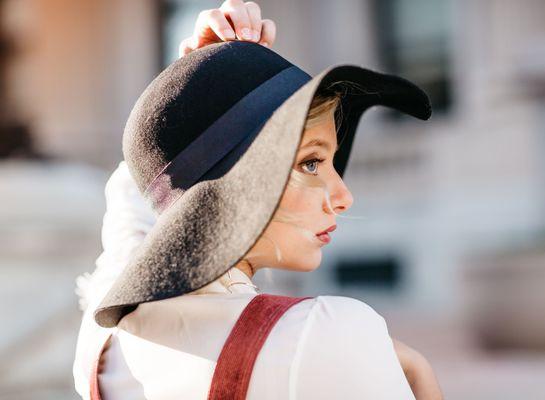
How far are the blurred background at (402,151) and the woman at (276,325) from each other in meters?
3.21

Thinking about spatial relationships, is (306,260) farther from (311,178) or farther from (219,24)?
(219,24)

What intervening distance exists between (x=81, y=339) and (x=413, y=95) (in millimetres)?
609

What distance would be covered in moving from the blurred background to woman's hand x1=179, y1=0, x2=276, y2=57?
10.4ft

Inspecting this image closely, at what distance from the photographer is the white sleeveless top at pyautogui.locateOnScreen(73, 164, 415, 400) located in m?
0.99

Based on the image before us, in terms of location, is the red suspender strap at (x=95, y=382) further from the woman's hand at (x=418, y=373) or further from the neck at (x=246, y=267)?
the woman's hand at (x=418, y=373)

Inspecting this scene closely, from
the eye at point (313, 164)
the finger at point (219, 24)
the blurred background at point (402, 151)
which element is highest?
the finger at point (219, 24)

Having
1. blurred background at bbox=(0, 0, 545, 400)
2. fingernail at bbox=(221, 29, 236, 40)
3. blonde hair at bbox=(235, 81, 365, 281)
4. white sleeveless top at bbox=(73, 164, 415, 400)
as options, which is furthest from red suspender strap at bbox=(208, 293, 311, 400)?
blurred background at bbox=(0, 0, 545, 400)

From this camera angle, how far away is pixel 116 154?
11.2 m

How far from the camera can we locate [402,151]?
10148 millimetres

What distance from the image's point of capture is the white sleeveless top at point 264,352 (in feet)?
3.26

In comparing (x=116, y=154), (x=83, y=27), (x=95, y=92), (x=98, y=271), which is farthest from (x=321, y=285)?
(x=98, y=271)

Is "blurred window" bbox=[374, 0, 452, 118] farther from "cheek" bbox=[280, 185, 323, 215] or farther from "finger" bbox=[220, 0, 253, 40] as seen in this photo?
"cheek" bbox=[280, 185, 323, 215]

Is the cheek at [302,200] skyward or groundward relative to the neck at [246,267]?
skyward

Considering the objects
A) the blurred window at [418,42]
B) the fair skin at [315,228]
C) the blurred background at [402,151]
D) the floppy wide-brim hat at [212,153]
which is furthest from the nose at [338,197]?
the blurred window at [418,42]
